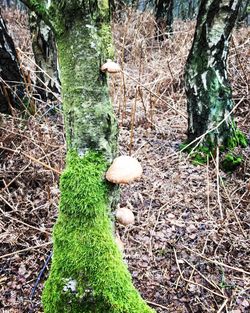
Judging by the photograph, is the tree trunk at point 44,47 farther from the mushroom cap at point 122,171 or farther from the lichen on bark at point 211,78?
the mushroom cap at point 122,171

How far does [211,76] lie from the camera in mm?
3953

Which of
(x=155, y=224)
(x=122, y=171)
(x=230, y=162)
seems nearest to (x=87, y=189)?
(x=122, y=171)

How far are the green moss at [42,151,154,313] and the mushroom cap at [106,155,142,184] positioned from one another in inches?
2.3

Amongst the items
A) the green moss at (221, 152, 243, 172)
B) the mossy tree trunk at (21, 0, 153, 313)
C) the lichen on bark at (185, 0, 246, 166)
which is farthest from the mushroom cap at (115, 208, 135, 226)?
the green moss at (221, 152, 243, 172)

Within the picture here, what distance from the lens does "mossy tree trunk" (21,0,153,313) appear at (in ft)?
5.27

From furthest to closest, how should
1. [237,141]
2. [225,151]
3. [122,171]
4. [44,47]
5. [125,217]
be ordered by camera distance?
1. [44,47]
2. [237,141]
3. [225,151]
4. [125,217]
5. [122,171]

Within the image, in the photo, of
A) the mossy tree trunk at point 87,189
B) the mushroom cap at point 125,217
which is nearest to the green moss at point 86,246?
the mossy tree trunk at point 87,189

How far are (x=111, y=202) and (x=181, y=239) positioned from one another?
1572 millimetres

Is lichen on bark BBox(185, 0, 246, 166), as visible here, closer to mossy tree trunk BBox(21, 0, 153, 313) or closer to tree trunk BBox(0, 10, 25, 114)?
tree trunk BBox(0, 10, 25, 114)

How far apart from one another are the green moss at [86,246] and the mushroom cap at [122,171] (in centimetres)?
6

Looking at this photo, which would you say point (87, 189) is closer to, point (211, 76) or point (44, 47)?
point (211, 76)

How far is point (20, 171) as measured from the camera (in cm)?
348

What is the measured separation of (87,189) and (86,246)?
0.99 feet

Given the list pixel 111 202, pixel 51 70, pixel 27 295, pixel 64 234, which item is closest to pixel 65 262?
pixel 64 234
